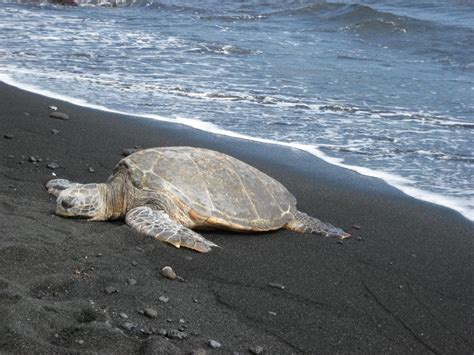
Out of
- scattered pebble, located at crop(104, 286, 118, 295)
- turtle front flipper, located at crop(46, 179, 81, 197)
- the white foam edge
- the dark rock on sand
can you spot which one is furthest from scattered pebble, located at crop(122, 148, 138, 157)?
scattered pebble, located at crop(104, 286, 118, 295)

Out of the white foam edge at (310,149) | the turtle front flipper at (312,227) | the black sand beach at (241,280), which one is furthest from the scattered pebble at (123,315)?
Answer: the white foam edge at (310,149)

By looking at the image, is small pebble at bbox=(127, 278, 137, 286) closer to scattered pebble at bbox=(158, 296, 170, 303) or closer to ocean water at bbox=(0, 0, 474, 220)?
scattered pebble at bbox=(158, 296, 170, 303)

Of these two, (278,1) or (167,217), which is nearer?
(167,217)

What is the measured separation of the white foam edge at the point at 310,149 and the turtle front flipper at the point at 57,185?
2.58 m

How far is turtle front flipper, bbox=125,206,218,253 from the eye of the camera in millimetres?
4180

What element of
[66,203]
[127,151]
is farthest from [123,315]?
[127,151]

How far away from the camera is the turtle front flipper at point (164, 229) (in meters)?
4.18

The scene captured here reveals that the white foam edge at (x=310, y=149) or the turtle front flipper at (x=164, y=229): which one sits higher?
the turtle front flipper at (x=164, y=229)

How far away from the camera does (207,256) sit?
13.5ft

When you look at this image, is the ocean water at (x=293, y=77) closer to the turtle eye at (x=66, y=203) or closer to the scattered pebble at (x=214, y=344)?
the turtle eye at (x=66, y=203)

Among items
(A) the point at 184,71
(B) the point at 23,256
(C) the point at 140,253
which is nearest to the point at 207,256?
(C) the point at 140,253

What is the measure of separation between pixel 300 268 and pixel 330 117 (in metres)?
4.30

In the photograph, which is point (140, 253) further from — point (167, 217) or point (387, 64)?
point (387, 64)

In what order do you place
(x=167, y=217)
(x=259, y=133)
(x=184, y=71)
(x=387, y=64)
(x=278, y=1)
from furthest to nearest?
(x=278, y=1)
(x=387, y=64)
(x=184, y=71)
(x=259, y=133)
(x=167, y=217)
